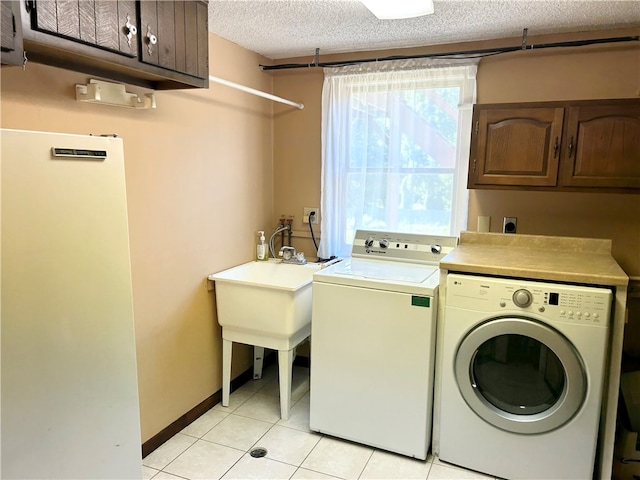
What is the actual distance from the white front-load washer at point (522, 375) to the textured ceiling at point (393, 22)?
1.33 metres

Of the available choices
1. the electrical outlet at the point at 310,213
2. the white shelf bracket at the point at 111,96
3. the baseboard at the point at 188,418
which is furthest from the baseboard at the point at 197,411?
the white shelf bracket at the point at 111,96

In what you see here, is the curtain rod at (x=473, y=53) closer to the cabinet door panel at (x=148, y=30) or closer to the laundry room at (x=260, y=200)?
the laundry room at (x=260, y=200)

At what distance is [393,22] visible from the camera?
2.49 metres

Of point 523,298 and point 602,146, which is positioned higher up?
point 602,146

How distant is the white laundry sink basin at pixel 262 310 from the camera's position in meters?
2.58

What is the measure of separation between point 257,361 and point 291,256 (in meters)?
0.78

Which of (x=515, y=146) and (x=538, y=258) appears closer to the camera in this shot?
(x=538, y=258)

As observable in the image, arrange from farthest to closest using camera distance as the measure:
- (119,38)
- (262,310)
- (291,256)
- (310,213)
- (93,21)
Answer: (310,213) → (291,256) → (262,310) → (119,38) → (93,21)

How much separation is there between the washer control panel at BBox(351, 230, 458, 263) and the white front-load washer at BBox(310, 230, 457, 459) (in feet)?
0.54

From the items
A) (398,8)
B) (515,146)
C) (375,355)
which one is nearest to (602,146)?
(515,146)

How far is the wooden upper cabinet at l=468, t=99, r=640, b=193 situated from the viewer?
7.70 feet

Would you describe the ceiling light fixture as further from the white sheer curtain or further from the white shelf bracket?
the white shelf bracket

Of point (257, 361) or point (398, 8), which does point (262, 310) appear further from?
point (398, 8)

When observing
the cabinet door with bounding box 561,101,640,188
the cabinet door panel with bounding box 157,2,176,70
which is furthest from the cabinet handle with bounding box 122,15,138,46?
the cabinet door with bounding box 561,101,640,188
